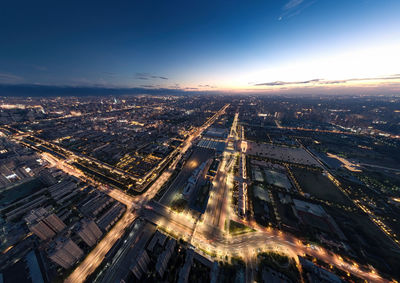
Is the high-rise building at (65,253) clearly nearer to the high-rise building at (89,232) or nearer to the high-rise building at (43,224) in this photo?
the high-rise building at (89,232)

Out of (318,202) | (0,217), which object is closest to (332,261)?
(318,202)

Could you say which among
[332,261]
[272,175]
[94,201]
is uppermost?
[94,201]

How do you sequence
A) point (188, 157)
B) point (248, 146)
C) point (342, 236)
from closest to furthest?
point (342, 236) → point (188, 157) → point (248, 146)

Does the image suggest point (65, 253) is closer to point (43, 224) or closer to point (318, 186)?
point (43, 224)

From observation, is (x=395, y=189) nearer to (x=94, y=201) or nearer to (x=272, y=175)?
(x=272, y=175)

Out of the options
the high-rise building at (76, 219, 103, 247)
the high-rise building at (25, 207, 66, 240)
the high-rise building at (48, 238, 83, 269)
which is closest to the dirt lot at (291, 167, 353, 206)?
the high-rise building at (76, 219, 103, 247)

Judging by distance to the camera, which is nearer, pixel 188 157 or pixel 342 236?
pixel 342 236
